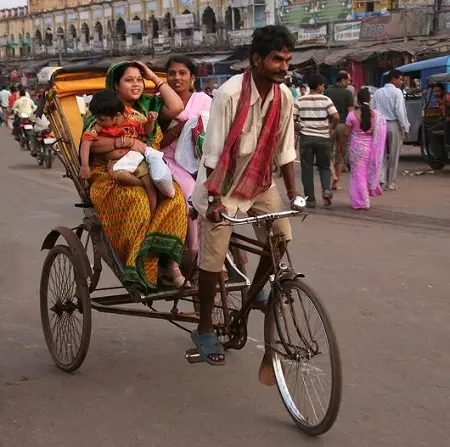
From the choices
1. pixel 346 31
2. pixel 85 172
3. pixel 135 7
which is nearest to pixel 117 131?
pixel 85 172

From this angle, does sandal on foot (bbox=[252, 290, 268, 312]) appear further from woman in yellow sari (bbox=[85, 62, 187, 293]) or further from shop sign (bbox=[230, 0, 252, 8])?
shop sign (bbox=[230, 0, 252, 8])

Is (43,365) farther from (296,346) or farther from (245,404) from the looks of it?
(296,346)

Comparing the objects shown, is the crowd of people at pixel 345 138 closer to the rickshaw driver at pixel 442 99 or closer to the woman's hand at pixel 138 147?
the rickshaw driver at pixel 442 99

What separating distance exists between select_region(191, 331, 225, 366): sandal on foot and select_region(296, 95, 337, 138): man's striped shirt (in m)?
6.74

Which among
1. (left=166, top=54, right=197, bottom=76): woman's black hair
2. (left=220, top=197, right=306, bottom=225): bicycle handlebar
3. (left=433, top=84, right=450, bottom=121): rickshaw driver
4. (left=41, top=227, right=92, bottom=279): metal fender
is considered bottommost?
(left=433, top=84, right=450, bottom=121): rickshaw driver

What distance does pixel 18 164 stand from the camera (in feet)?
60.6

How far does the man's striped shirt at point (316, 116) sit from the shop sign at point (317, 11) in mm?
27307

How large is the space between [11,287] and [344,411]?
349cm


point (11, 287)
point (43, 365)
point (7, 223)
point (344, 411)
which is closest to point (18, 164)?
point (7, 223)

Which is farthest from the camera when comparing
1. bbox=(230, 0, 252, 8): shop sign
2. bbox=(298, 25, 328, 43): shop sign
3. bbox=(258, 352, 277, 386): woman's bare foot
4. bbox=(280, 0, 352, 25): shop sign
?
bbox=(230, 0, 252, 8): shop sign

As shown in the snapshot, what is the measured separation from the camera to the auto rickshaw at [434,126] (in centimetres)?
1442

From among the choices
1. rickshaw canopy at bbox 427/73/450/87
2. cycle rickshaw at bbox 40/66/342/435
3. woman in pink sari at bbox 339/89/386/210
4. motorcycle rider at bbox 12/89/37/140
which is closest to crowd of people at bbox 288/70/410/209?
woman in pink sari at bbox 339/89/386/210

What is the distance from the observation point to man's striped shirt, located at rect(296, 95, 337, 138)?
10516 millimetres

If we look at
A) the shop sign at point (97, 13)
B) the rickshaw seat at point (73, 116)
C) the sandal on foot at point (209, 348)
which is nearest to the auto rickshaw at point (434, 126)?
the rickshaw seat at point (73, 116)
